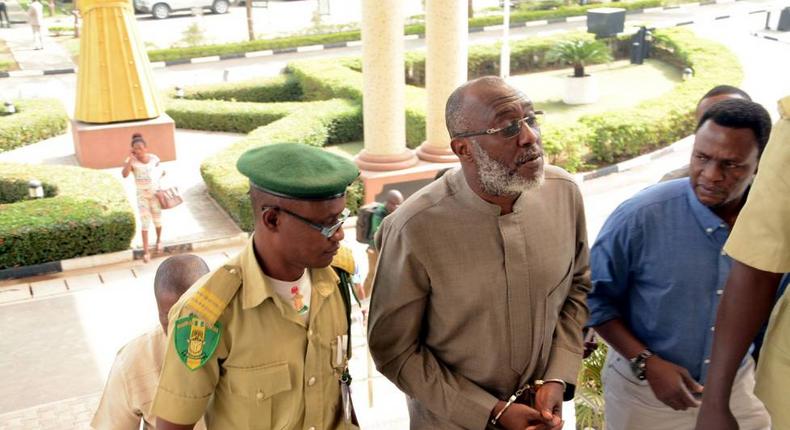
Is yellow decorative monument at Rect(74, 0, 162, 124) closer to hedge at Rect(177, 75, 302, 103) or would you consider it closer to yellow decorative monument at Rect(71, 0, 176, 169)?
yellow decorative monument at Rect(71, 0, 176, 169)

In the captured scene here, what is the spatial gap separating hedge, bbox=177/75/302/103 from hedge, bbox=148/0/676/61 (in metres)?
5.51

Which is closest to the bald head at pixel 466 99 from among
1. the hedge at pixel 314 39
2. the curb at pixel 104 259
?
the curb at pixel 104 259

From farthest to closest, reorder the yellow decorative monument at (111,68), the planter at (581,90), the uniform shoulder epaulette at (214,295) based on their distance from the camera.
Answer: the planter at (581,90) → the yellow decorative monument at (111,68) → the uniform shoulder epaulette at (214,295)

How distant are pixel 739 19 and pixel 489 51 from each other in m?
12.2

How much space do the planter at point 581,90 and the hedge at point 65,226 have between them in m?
9.86

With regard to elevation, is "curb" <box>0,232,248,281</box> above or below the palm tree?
below

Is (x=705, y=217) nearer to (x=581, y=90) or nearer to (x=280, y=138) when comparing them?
(x=280, y=138)

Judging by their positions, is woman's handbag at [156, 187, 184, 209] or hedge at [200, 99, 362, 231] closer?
woman's handbag at [156, 187, 184, 209]

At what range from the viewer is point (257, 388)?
7.74 ft

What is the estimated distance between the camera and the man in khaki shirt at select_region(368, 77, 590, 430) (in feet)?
8.39

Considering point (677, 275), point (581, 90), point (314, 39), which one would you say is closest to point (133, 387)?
point (677, 275)

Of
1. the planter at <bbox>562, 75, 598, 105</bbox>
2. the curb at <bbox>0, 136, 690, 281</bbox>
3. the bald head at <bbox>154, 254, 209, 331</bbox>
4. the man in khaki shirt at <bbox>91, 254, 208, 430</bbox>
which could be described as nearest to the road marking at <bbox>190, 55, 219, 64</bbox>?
the planter at <bbox>562, 75, 598, 105</bbox>

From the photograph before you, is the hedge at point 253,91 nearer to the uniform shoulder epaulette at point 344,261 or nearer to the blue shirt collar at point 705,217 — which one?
the uniform shoulder epaulette at point 344,261

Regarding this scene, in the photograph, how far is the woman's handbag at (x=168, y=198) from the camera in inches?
343
